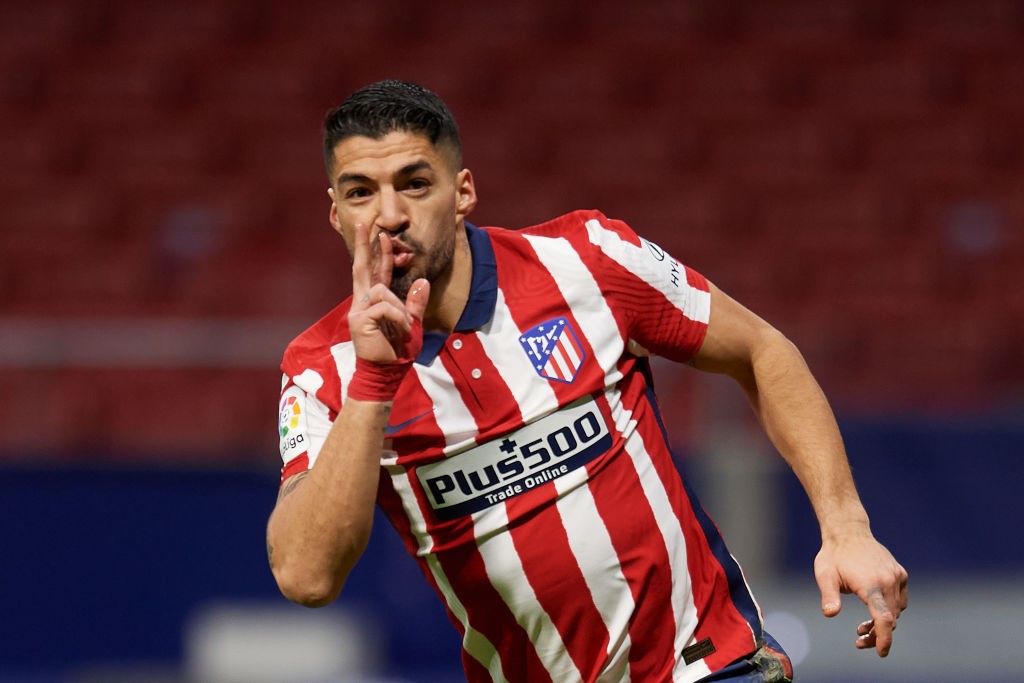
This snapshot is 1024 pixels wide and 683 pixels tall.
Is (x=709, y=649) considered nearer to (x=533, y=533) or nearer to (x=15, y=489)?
(x=533, y=533)

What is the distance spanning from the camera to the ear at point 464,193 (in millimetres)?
2988

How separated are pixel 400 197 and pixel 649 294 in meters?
0.60

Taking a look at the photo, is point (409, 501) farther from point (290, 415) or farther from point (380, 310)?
point (380, 310)

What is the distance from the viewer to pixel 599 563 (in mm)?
2945

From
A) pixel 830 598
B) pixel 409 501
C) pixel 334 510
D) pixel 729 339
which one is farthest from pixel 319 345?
pixel 830 598

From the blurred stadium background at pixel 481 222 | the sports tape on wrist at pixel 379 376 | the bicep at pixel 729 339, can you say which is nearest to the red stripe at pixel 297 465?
the sports tape on wrist at pixel 379 376

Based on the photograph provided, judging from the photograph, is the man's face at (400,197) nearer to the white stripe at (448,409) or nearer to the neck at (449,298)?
the neck at (449,298)

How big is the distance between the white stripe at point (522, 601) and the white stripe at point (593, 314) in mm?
383

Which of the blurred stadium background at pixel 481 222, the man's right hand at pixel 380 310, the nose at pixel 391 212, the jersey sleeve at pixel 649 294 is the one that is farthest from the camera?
the blurred stadium background at pixel 481 222

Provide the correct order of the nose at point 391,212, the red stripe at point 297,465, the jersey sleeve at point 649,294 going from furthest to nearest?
the jersey sleeve at point 649,294
the red stripe at point 297,465
the nose at point 391,212

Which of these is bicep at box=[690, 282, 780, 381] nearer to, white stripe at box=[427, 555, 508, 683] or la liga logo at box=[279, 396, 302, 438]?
white stripe at box=[427, 555, 508, 683]

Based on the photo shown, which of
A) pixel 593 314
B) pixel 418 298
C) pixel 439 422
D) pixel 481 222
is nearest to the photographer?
pixel 418 298

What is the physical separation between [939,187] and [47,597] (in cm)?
658

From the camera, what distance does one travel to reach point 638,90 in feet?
35.4
